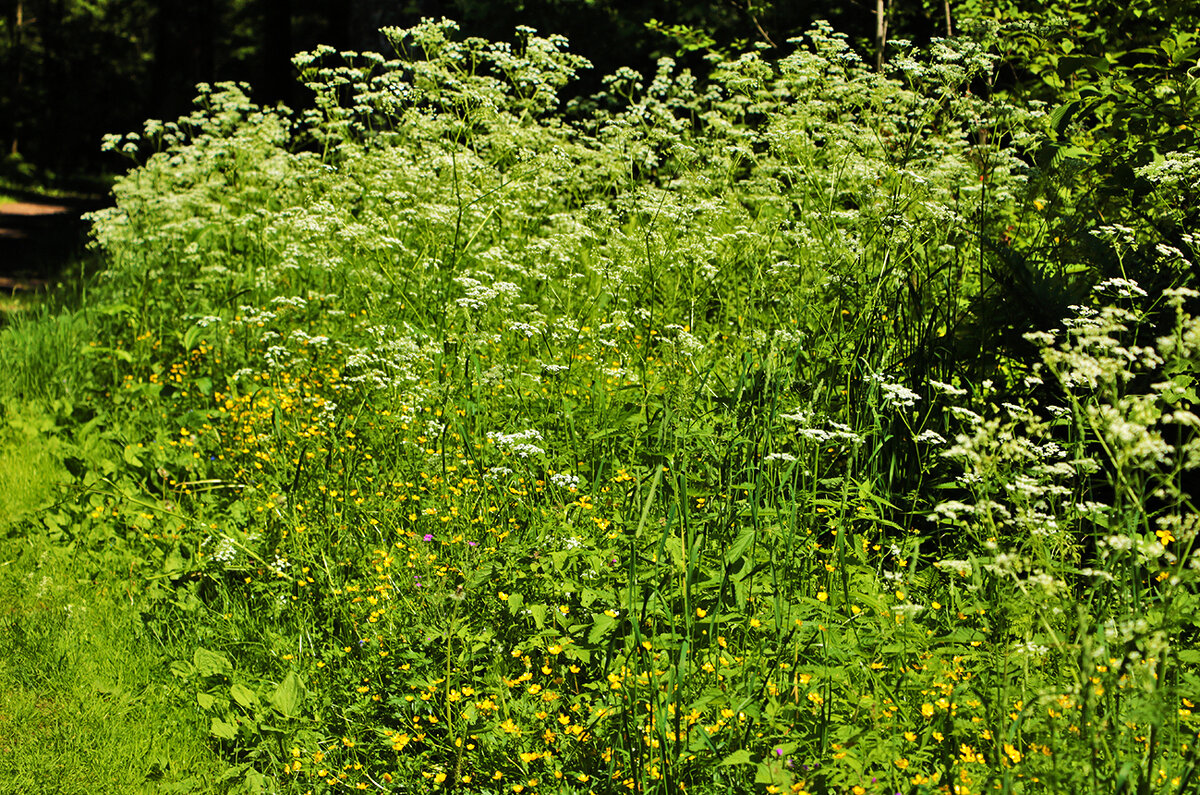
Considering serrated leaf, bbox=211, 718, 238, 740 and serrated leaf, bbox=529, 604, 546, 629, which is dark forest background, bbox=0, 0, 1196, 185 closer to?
serrated leaf, bbox=529, 604, 546, 629

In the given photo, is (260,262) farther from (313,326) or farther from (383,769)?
(383,769)

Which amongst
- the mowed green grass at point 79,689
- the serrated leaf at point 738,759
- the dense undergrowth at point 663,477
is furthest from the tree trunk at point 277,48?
the serrated leaf at point 738,759

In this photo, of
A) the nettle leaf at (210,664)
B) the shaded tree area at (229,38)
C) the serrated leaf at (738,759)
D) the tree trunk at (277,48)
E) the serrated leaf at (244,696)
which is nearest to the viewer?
the serrated leaf at (738,759)

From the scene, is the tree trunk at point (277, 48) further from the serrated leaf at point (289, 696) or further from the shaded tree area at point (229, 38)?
the serrated leaf at point (289, 696)

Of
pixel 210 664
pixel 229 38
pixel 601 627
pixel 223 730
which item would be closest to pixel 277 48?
pixel 210 664

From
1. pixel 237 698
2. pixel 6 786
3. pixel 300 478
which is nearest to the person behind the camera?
pixel 6 786

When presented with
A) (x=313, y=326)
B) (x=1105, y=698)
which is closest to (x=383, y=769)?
(x=1105, y=698)

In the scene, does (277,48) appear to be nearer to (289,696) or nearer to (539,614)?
(289,696)

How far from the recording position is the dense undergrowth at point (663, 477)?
89.0 inches

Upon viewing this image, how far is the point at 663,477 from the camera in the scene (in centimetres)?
316

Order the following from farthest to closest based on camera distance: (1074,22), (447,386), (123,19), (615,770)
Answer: (123,19) < (1074,22) < (447,386) < (615,770)

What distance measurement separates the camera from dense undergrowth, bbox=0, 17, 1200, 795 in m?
2.26

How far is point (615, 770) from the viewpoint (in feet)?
7.93

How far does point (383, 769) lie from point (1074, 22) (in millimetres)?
5637
